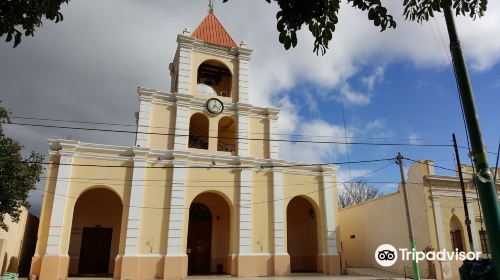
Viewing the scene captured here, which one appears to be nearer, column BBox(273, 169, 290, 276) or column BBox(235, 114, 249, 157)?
column BBox(273, 169, 290, 276)

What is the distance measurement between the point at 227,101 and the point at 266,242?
804 cm

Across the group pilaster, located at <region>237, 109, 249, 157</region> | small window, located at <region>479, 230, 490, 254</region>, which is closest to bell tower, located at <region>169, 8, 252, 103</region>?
pilaster, located at <region>237, 109, 249, 157</region>

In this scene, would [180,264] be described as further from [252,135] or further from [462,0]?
[462,0]

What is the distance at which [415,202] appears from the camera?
20656mm

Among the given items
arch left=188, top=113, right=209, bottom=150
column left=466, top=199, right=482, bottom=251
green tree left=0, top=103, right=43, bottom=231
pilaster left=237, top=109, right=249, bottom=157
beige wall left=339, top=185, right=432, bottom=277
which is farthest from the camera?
arch left=188, top=113, right=209, bottom=150

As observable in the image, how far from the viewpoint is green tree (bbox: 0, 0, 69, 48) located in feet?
11.0

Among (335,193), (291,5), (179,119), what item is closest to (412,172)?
→ (335,193)

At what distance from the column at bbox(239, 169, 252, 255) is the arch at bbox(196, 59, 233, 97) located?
18.6 ft

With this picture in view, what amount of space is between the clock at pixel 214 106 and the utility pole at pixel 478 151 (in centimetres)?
1661

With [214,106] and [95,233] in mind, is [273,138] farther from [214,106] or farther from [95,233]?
[95,233]

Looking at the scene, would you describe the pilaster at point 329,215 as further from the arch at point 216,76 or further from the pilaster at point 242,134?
the arch at point 216,76

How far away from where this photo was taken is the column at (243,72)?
21.7 metres

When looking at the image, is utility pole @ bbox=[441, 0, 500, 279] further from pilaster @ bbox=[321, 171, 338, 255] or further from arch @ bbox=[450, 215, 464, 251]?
arch @ bbox=[450, 215, 464, 251]

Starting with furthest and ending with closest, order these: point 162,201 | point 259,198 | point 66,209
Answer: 1. point 259,198
2. point 162,201
3. point 66,209
